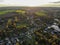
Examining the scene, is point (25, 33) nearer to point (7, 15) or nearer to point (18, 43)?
point (18, 43)

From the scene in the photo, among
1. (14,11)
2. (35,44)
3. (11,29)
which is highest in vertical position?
(14,11)

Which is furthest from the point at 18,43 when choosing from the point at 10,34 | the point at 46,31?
the point at 46,31

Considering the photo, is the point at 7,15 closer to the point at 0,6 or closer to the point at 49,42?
the point at 0,6

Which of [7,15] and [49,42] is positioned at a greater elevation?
[7,15]

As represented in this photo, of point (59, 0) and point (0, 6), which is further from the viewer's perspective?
point (59, 0)

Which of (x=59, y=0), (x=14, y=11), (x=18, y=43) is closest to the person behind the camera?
(x=18, y=43)

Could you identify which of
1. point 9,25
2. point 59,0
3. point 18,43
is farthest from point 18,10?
point 59,0

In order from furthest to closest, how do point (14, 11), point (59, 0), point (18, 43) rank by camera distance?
point (59, 0)
point (14, 11)
point (18, 43)
